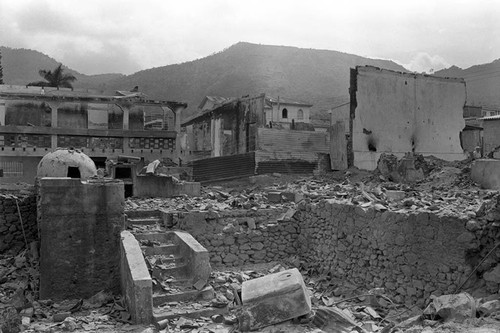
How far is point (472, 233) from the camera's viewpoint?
675 cm

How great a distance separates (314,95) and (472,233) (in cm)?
6879

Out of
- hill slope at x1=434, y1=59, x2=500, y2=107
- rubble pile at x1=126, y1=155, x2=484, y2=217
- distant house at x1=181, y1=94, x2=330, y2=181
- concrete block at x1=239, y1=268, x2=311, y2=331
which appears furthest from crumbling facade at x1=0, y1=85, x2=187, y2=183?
hill slope at x1=434, y1=59, x2=500, y2=107

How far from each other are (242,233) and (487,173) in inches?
332

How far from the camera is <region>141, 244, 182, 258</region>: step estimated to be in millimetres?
10016

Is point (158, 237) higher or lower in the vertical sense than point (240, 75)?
lower

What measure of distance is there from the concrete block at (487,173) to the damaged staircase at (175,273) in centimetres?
972

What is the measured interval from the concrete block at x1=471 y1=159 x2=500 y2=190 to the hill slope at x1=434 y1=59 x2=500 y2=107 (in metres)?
43.5

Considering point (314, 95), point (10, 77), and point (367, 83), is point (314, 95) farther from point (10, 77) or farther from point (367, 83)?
point (10, 77)

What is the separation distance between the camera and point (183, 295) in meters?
8.23

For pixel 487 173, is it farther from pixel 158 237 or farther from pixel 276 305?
pixel 276 305

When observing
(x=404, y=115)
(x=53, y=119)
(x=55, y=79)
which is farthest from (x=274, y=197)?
(x=55, y=79)

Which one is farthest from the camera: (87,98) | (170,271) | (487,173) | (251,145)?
(87,98)

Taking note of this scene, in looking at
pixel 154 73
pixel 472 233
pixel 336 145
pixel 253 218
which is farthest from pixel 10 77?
pixel 472 233

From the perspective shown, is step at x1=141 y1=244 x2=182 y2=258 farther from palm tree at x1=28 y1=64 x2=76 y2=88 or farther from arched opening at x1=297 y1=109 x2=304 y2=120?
palm tree at x1=28 y1=64 x2=76 y2=88
